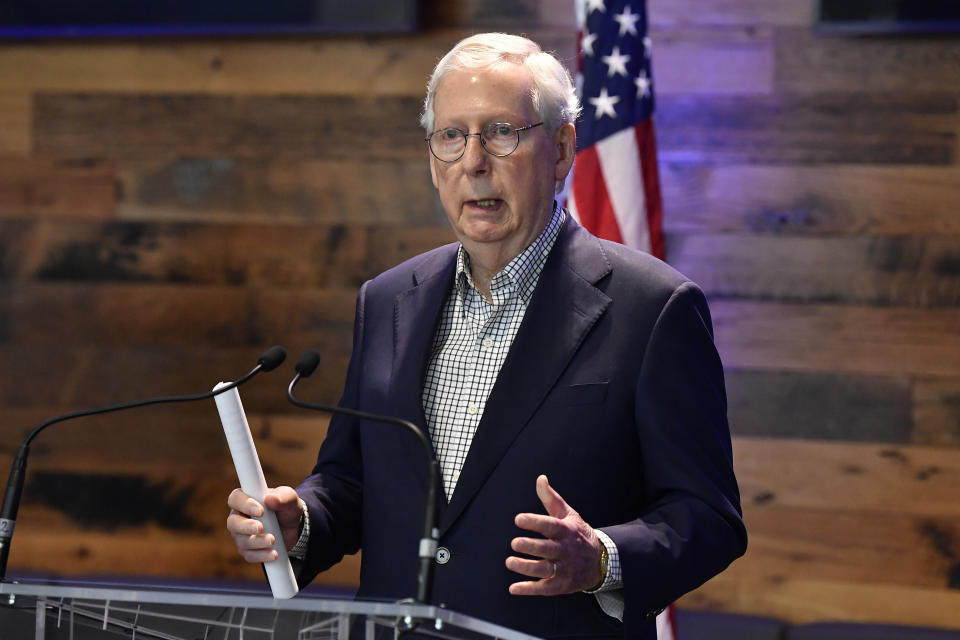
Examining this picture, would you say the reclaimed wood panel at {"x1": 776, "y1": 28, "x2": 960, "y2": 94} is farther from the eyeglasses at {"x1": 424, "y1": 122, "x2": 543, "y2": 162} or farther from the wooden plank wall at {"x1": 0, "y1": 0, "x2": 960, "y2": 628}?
the eyeglasses at {"x1": 424, "y1": 122, "x2": 543, "y2": 162}

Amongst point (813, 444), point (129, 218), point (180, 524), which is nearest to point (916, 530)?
point (813, 444)

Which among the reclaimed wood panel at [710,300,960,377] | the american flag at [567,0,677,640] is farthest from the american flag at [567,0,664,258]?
the reclaimed wood panel at [710,300,960,377]

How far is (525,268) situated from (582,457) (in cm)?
31

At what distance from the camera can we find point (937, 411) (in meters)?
2.58

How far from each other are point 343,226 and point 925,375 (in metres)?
1.55

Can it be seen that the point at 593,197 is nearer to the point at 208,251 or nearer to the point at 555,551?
the point at 208,251

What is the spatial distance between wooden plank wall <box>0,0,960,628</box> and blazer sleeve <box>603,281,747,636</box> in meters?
1.25

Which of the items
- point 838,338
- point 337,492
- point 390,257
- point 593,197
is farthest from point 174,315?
point 838,338

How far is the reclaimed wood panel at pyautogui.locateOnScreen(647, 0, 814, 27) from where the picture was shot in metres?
2.64

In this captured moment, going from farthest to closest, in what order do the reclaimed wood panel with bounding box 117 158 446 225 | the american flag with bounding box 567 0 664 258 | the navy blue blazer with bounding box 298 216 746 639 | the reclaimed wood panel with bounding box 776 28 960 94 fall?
the reclaimed wood panel with bounding box 117 158 446 225
the reclaimed wood panel with bounding box 776 28 960 94
the american flag with bounding box 567 0 664 258
the navy blue blazer with bounding box 298 216 746 639

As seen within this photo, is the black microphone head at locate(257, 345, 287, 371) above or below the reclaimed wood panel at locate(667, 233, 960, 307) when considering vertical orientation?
above

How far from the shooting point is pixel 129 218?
302 centimetres

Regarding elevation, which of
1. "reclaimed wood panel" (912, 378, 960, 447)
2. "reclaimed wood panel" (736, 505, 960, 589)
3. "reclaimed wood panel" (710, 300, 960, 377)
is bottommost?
"reclaimed wood panel" (736, 505, 960, 589)

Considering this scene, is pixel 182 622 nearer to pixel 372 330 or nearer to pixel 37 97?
pixel 372 330
